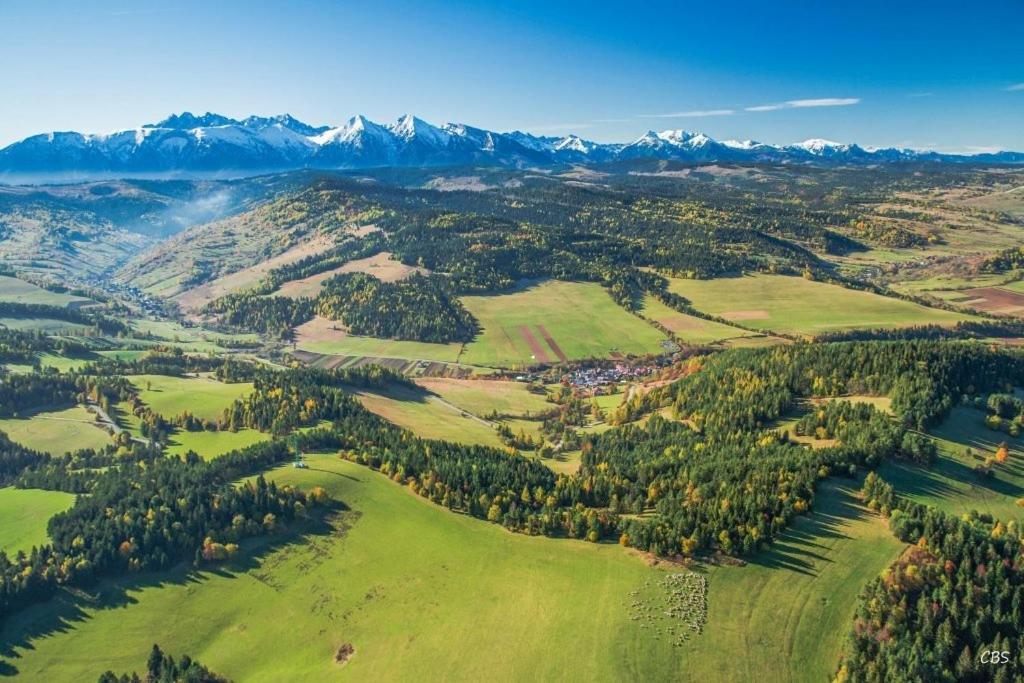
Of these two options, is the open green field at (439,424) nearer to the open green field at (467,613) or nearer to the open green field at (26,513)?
the open green field at (467,613)

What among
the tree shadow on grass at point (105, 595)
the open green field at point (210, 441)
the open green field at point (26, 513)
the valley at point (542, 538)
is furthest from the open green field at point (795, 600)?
the open green field at point (210, 441)

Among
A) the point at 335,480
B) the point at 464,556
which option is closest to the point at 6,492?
the point at 335,480

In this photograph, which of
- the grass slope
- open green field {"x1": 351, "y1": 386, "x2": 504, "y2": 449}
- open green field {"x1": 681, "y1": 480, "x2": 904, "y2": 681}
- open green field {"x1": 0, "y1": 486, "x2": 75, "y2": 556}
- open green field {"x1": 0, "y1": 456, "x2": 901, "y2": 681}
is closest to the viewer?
open green field {"x1": 681, "y1": 480, "x2": 904, "y2": 681}

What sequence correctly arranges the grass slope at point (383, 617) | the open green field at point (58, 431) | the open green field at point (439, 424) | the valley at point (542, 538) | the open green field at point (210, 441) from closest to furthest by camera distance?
the grass slope at point (383, 617) < the valley at point (542, 538) < the open green field at point (210, 441) < the open green field at point (58, 431) < the open green field at point (439, 424)

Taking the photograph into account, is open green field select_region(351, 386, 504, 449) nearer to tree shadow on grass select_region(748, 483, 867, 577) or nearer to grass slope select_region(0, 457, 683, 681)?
grass slope select_region(0, 457, 683, 681)

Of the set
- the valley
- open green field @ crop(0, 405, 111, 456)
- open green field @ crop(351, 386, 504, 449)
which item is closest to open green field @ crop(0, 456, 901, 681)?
the valley

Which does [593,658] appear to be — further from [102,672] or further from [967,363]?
[967,363]
